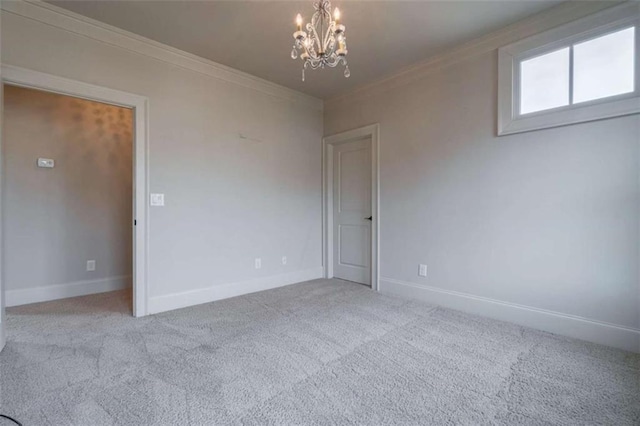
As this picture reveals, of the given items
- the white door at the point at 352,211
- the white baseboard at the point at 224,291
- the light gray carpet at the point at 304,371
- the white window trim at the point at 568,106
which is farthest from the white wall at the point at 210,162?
the white window trim at the point at 568,106

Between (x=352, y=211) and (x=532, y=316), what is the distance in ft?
7.91

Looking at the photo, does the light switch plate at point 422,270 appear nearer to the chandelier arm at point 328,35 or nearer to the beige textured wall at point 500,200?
the beige textured wall at point 500,200

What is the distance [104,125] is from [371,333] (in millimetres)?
4214

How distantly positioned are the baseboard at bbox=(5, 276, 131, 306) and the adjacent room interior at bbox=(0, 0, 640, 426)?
0.10 feet

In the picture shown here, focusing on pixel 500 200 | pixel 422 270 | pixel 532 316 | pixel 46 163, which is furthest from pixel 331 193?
pixel 46 163

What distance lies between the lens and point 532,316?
8.81 feet

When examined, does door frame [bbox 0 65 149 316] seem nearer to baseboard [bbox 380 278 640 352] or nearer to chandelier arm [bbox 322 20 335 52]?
chandelier arm [bbox 322 20 335 52]

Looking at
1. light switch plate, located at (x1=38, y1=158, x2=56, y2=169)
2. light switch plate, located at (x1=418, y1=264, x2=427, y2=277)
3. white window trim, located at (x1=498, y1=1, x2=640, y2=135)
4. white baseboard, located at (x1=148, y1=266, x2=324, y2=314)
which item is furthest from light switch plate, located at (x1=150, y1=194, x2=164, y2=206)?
white window trim, located at (x1=498, y1=1, x2=640, y2=135)

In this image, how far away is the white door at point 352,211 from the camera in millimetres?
4188

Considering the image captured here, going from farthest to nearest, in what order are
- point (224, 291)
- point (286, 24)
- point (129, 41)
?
1. point (224, 291)
2. point (129, 41)
3. point (286, 24)

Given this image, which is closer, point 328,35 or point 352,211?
point 328,35

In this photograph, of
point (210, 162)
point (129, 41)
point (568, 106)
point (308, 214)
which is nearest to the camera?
point (568, 106)

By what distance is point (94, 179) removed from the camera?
3.90 m

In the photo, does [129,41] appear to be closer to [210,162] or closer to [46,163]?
[210,162]
